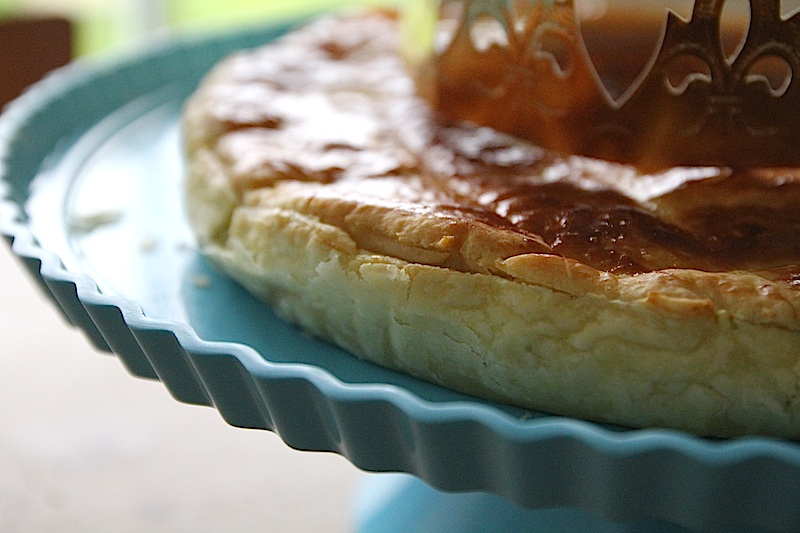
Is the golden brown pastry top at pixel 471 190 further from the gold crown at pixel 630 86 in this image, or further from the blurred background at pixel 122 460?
the blurred background at pixel 122 460

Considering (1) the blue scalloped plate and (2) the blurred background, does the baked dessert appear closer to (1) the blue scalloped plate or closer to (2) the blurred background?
(1) the blue scalloped plate

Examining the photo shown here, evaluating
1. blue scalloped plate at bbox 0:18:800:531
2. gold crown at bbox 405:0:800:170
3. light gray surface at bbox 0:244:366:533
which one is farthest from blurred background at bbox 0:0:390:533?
gold crown at bbox 405:0:800:170

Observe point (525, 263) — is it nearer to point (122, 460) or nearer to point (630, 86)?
point (630, 86)

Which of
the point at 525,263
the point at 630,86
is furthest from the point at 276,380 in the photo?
the point at 630,86

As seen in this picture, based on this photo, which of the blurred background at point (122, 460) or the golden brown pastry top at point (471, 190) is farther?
the blurred background at point (122, 460)

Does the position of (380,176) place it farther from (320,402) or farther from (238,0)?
(238,0)

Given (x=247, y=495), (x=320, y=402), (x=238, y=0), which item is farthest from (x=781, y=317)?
(x=238, y=0)

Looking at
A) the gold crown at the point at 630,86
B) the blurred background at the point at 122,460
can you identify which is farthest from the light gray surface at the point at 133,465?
the gold crown at the point at 630,86
